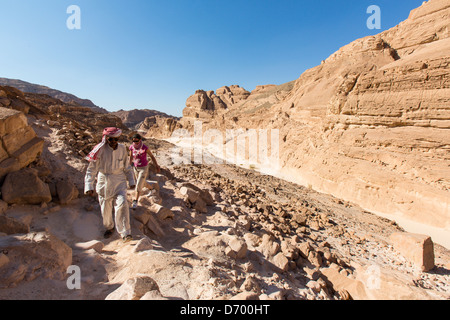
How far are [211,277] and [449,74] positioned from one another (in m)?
10.6

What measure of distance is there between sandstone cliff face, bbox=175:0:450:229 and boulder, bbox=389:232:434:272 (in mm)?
3651

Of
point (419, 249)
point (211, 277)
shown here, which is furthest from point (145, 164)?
point (419, 249)

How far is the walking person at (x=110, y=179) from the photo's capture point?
116 inches

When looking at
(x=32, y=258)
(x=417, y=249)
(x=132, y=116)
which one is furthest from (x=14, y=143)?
(x=132, y=116)

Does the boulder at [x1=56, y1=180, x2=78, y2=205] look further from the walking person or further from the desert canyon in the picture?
the walking person

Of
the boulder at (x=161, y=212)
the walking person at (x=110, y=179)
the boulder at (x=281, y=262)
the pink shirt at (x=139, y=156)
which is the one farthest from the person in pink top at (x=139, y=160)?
the boulder at (x=281, y=262)

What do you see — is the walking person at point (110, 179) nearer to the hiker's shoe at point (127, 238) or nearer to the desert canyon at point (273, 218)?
the hiker's shoe at point (127, 238)

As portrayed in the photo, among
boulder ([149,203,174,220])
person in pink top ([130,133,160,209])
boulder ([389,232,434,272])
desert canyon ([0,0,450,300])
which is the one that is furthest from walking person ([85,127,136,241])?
boulder ([389,232,434,272])

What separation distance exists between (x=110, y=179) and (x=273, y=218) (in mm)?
3900

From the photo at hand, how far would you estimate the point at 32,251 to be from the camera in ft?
6.59

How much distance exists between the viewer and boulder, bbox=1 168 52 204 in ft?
9.12

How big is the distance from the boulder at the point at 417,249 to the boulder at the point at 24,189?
6993 mm
